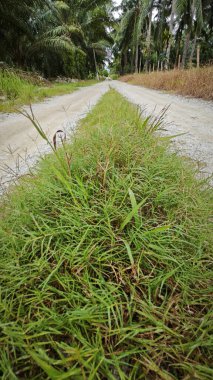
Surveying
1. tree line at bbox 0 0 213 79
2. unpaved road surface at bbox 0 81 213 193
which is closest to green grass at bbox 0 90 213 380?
unpaved road surface at bbox 0 81 213 193

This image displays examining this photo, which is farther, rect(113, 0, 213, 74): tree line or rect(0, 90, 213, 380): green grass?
rect(113, 0, 213, 74): tree line

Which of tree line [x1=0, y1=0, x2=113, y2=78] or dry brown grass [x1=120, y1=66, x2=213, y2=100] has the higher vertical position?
tree line [x1=0, y1=0, x2=113, y2=78]

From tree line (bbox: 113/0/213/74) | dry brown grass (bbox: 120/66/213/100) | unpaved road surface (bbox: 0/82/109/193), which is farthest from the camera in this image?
tree line (bbox: 113/0/213/74)

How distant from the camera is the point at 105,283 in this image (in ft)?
2.15

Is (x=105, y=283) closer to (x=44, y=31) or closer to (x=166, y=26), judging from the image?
(x=44, y=31)

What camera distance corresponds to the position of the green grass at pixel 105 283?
520 millimetres

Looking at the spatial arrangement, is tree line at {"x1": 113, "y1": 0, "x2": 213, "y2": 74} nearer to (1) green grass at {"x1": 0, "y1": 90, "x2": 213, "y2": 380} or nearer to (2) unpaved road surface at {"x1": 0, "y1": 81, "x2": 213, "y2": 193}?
(2) unpaved road surface at {"x1": 0, "y1": 81, "x2": 213, "y2": 193}

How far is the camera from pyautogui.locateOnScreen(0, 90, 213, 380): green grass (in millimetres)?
520

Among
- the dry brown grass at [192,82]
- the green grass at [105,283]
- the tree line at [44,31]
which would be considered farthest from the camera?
the tree line at [44,31]

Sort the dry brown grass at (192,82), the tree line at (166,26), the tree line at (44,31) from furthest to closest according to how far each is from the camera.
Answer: the tree line at (166,26)
the tree line at (44,31)
the dry brown grass at (192,82)

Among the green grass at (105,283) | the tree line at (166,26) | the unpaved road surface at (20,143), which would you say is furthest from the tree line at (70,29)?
the green grass at (105,283)

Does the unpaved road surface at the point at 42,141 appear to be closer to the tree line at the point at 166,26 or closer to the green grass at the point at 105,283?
the green grass at the point at 105,283

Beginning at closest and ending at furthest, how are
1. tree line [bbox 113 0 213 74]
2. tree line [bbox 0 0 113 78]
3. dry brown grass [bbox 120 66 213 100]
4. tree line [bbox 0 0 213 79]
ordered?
dry brown grass [bbox 120 66 213 100], tree line [bbox 0 0 113 78], tree line [bbox 0 0 213 79], tree line [bbox 113 0 213 74]

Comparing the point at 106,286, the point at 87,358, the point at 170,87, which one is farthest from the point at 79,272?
the point at 170,87
